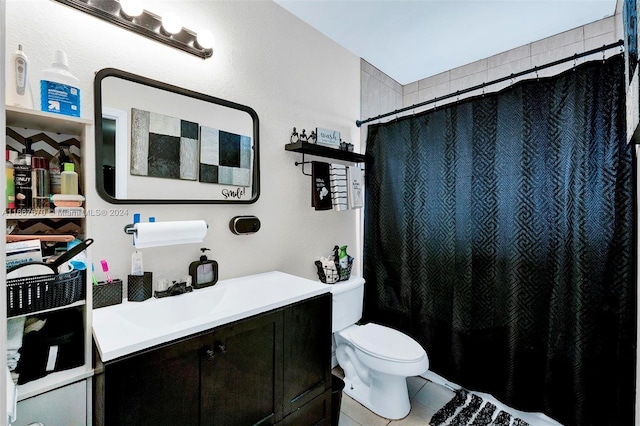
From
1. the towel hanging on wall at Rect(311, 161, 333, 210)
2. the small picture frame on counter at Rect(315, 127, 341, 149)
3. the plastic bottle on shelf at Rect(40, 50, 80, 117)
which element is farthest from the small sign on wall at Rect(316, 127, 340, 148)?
the plastic bottle on shelf at Rect(40, 50, 80, 117)

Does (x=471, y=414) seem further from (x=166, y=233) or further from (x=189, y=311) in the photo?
(x=166, y=233)

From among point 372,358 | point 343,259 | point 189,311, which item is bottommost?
point 372,358

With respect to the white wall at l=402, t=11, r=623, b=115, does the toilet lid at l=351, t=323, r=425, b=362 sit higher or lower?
lower

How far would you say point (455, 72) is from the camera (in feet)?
8.41

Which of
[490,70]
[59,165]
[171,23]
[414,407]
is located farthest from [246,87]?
[414,407]

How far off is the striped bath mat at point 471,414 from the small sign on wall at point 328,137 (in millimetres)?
1831

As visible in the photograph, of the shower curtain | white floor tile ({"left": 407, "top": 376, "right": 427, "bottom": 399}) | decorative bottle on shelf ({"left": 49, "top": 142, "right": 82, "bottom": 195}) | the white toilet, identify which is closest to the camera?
decorative bottle on shelf ({"left": 49, "top": 142, "right": 82, "bottom": 195})

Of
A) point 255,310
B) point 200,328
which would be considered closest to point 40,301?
point 200,328

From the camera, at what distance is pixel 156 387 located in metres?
0.97

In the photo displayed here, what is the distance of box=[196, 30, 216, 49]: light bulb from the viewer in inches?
58.0

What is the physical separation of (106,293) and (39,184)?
18.9 inches

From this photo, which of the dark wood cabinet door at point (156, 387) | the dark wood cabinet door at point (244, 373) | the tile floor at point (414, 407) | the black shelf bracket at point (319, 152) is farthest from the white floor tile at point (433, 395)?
the black shelf bracket at point (319, 152)

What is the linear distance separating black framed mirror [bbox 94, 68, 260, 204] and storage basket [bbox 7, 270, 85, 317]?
0.46 metres

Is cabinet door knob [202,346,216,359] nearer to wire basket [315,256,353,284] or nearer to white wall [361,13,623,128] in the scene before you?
wire basket [315,256,353,284]
